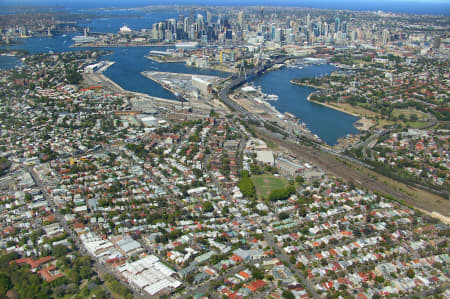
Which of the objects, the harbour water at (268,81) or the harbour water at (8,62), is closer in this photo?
the harbour water at (268,81)

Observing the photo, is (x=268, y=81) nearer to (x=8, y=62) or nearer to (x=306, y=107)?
(x=306, y=107)

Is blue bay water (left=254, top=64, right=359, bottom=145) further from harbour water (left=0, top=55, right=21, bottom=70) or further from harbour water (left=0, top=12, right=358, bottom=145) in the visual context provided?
harbour water (left=0, top=55, right=21, bottom=70)

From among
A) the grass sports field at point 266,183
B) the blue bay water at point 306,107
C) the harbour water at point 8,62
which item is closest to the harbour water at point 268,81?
the blue bay water at point 306,107

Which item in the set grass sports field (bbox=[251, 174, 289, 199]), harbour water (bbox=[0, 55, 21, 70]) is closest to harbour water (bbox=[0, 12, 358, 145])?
harbour water (bbox=[0, 55, 21, 70])

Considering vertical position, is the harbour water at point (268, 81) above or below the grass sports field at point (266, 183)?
above

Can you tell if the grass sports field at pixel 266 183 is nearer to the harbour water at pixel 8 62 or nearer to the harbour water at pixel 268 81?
the harbour water at pixel 268 81

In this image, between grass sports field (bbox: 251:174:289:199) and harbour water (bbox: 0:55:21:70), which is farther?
harbour water (bbox: 0:55:21:70)

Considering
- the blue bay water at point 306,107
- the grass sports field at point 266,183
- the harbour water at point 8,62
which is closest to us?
the grass sports field at point 266,183
